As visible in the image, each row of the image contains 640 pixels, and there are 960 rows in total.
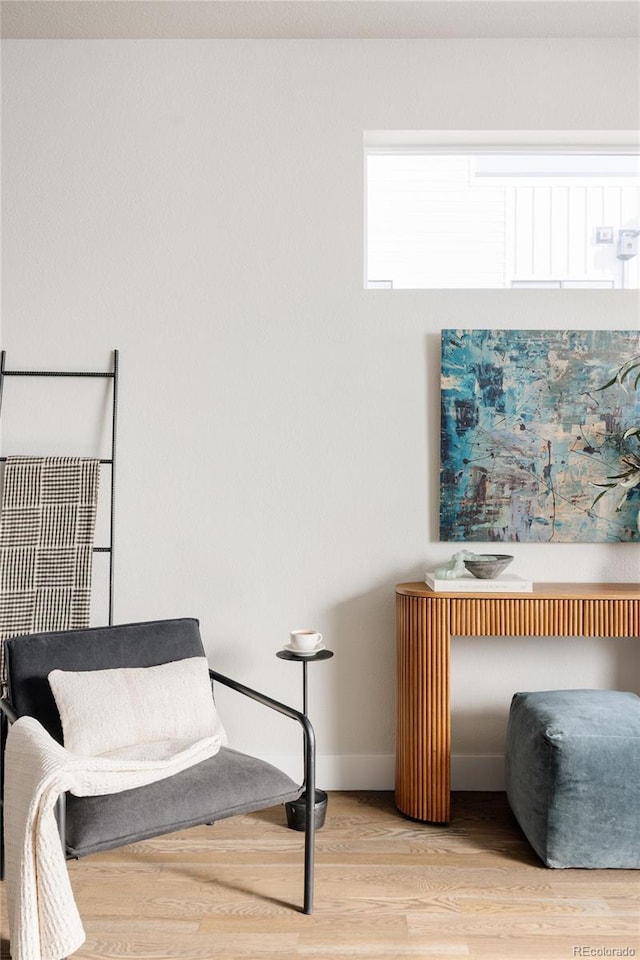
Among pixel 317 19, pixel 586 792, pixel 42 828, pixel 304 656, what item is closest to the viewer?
pixel 42 828

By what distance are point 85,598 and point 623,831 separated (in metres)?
1.94

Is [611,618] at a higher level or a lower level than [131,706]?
higher

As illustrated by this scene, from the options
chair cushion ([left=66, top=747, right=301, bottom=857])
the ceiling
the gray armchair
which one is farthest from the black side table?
the ceiling

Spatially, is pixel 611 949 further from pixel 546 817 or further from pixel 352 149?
pixel 352 149

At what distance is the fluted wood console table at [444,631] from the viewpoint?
263 cm

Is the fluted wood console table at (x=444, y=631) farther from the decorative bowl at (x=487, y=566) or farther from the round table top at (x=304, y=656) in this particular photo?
the round table top at (x=304, y=656)

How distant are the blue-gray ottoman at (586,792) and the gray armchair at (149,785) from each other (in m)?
0.73

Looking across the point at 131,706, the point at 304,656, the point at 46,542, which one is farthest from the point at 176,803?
the point at 46,542

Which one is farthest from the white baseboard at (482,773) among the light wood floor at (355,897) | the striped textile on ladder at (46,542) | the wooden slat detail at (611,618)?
the striped textile on ladder at (46,542)

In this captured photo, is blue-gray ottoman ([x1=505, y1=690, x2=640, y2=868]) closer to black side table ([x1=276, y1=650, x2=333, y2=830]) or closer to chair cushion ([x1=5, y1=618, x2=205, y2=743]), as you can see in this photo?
black side table ([x1=276, y1=650, x2=333, y2=830])

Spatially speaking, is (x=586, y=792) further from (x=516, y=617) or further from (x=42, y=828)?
(x=42, y=828)

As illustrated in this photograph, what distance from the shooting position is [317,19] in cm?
287

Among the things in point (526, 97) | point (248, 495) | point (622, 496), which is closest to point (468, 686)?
point (622, 496)

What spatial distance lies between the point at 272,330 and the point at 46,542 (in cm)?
116
